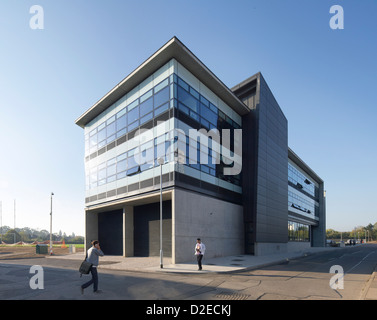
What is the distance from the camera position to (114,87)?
25.1 metres

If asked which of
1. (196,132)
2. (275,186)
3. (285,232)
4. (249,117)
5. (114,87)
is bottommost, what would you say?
(285,232)

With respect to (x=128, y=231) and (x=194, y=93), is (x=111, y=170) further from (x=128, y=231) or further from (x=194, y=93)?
(x=194, y=93)

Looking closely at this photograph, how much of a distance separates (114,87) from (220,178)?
41.1 feet

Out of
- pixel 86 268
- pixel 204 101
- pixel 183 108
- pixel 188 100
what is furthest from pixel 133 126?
pixel 86 268

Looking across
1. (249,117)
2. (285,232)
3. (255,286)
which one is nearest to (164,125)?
(249,117)

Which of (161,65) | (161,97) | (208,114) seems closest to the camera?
(161,97)

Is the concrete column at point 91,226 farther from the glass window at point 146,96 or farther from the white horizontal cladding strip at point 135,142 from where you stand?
the glass window at point 146,96

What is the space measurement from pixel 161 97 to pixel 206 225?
10530 millimetres

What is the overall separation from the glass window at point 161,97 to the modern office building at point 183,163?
0.08 m

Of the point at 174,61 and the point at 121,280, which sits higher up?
Answer: the point at 174,61

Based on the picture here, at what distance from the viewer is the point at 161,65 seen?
852 inches

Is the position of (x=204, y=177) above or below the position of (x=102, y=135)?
below
